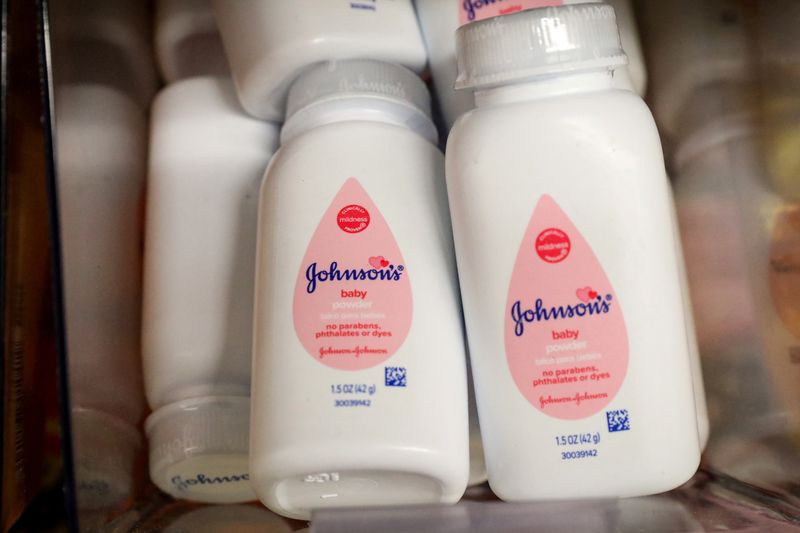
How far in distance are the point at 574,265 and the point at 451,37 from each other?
0.20 meters

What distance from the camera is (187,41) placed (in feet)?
2.07

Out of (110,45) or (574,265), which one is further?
(110,45)

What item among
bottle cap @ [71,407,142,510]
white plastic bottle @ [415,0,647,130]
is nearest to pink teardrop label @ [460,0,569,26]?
white plastic bottle @ [415,0,647,130]

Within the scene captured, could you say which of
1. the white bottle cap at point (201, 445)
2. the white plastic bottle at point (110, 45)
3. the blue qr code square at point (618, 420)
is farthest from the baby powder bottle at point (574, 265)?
the white plastic bottle at point (110, 45)

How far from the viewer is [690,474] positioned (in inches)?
18.0

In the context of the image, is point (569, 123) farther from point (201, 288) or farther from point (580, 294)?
point (201, 288)

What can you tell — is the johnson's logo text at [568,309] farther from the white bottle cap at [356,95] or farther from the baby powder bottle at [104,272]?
the baby powder bottle at [104,272]

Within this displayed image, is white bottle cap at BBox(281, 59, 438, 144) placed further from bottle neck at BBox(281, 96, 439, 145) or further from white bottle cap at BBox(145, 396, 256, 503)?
white bottle cap at BBox(145, 396, 256, 503)

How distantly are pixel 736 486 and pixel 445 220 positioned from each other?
0.91ft

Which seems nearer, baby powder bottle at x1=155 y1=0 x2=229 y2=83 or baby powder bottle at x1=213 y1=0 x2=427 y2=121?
baby powder bottle at x1=213 y1=0 x2=427 y2=121

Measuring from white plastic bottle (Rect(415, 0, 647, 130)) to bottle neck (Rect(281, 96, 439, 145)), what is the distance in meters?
0.05

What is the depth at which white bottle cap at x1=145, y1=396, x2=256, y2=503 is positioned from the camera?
511 mm

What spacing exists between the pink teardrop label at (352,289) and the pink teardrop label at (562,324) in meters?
0.07

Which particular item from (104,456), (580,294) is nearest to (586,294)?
(580,294)
